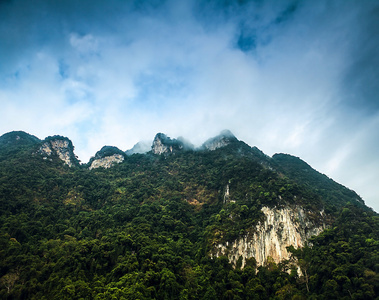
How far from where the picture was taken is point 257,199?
54.7 metres

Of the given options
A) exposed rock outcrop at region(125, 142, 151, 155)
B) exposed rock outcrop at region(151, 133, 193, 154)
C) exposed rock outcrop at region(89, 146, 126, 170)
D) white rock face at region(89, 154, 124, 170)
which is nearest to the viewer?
white rock face at region(89, 154, 124, 170)

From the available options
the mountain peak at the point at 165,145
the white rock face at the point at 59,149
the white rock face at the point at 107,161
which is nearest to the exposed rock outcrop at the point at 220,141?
the mountain peak at the point at 165,145

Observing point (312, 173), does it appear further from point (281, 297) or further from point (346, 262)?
point (281, 297)

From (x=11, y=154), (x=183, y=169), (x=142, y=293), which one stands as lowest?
(x=142, y=293)

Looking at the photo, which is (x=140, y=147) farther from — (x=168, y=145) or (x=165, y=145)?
(x=168, y=145)

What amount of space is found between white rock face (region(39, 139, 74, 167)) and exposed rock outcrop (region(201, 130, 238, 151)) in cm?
6505

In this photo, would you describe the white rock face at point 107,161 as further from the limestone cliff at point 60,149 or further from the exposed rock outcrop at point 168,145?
the exposed rock outcrop at point 168,145

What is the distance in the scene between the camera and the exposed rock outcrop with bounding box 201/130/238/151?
112 m

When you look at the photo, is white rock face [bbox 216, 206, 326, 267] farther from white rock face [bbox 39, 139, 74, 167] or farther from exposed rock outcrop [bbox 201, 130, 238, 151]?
white rock face [bbox 39, 139, 74, 167]

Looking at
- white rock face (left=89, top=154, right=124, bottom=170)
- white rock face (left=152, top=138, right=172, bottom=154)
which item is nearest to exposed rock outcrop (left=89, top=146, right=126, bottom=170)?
white rock face (left=89, top=154, right=124, bottom=170)

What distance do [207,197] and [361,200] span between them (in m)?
58.9

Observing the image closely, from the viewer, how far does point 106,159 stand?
112 meters

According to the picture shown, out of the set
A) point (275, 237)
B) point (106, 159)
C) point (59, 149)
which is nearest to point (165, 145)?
point (106, 159)

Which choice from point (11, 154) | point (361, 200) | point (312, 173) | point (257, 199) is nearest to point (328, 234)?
point (257, 199)
